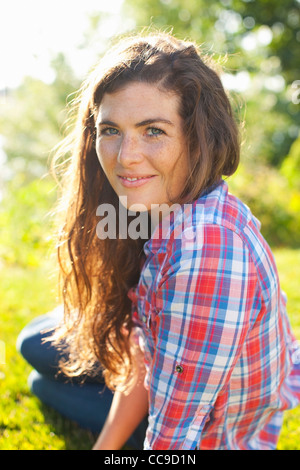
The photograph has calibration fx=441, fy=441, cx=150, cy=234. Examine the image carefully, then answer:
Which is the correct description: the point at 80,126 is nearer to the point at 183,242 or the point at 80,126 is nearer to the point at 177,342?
the point at 183,242

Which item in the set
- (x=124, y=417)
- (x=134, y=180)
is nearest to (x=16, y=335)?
(x=124, y=417)

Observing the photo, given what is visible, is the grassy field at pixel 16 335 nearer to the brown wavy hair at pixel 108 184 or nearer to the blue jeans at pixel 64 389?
the blue jeans at pixel 64 389

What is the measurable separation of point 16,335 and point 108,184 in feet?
6.13

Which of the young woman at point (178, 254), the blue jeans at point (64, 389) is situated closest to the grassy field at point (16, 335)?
the blue jeans at point (64, 389)

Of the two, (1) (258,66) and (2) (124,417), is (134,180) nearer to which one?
(2) (124,417)

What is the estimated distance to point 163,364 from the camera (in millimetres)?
1429

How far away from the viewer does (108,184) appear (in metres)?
1.91

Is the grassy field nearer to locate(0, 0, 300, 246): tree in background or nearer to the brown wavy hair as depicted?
the brown wavy hair

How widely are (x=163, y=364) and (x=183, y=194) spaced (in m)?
0.59

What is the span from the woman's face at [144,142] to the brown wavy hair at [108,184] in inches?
1.4

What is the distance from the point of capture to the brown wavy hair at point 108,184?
5.02 feet

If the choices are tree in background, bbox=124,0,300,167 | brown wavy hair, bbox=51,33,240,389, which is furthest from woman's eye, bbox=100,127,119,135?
tree in background, bbox=124,0,300,167

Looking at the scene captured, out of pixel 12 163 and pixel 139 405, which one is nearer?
pixel 139 405
